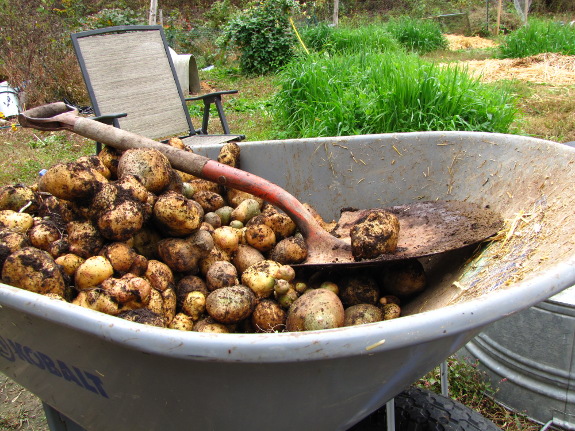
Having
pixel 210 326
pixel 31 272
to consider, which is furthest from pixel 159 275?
pixel 31 272

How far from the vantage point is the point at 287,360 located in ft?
2.62

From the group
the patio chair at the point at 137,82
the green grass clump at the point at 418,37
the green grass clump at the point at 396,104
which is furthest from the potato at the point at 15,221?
the green grass clump at the point at 418,37

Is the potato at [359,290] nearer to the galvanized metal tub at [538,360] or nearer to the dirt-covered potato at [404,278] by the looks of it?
the dirt-covered potato at [404,278]

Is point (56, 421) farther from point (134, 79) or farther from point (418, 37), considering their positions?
point (418, 37)

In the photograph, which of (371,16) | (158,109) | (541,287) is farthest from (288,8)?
(541,287)

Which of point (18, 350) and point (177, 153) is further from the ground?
point (177, 153)

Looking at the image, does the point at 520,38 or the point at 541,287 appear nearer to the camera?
the point at 541,287

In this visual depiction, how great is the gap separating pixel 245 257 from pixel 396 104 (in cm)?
248

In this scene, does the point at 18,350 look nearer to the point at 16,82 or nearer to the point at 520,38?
the point at 16,82

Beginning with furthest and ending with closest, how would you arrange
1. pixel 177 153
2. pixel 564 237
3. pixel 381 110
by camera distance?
pixel 381 110
pixel 177 153
pixel 564 237

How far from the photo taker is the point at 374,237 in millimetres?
1520

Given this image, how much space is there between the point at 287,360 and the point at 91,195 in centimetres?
98

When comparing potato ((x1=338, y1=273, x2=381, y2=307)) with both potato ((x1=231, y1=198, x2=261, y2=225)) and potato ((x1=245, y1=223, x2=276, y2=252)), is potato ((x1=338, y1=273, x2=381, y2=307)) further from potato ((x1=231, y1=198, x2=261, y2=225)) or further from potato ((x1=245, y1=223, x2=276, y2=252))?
potato ((x1=231, y1=198, x2=261, y2=225))

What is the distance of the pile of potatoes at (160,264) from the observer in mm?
1342
